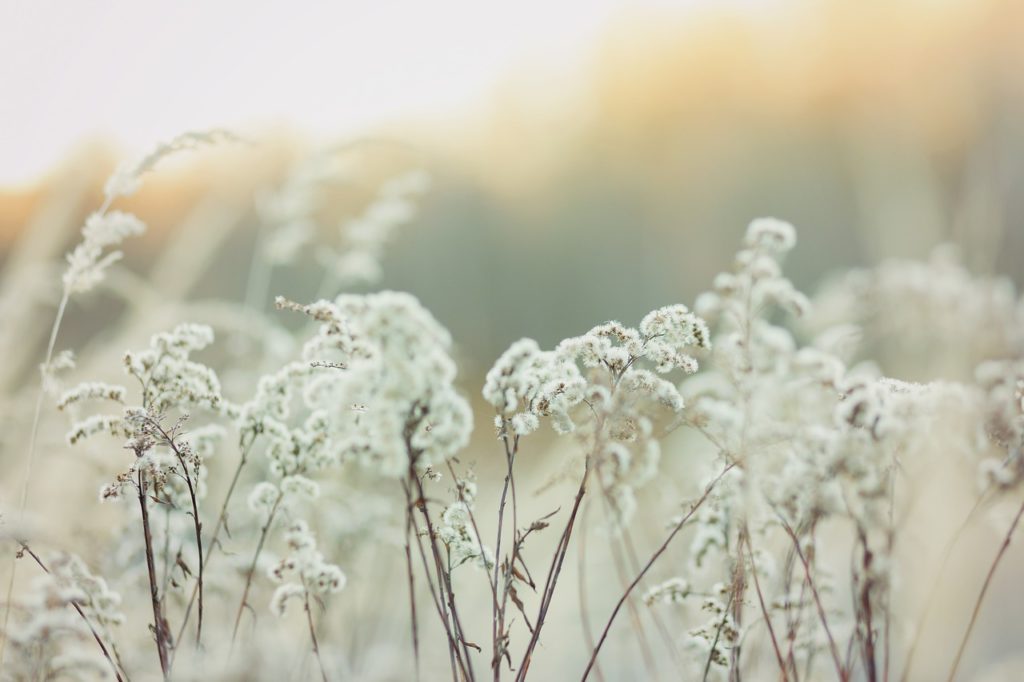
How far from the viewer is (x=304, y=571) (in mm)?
1835

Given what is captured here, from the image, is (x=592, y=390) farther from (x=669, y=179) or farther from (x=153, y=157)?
(x=669, y=179)

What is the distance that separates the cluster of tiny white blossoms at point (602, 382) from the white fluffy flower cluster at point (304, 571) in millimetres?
530

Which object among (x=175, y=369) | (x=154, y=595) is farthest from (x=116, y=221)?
(x=154, y=595)

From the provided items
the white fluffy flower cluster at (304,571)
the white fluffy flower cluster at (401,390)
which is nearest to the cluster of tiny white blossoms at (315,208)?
the white fluffy flower cluster at (304,571)

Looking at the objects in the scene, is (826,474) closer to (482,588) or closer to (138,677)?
(138,677)

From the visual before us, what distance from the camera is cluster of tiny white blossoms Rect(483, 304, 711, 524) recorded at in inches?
68.6

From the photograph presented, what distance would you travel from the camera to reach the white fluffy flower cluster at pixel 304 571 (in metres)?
1.83

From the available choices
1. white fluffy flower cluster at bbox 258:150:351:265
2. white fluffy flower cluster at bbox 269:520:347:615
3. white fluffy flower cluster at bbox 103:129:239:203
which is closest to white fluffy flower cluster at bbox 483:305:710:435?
white fluffy flower cluster at bbox 269:520:347:615

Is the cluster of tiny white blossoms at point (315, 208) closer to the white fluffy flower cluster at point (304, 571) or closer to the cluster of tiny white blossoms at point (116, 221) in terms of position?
the cluster of tiny white blossoms at point (116, 221)

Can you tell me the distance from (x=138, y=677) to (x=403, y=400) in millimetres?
1339

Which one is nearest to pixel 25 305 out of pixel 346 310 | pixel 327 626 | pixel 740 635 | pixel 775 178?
pixel 327 626

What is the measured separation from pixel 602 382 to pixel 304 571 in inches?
33.0

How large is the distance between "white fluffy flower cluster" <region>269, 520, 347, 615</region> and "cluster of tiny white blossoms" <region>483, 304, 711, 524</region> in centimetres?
53

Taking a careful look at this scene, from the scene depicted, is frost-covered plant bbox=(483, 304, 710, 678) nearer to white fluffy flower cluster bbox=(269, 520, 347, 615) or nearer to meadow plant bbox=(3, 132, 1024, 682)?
meadow plant bbox=(3, 132, 1024, 682)
